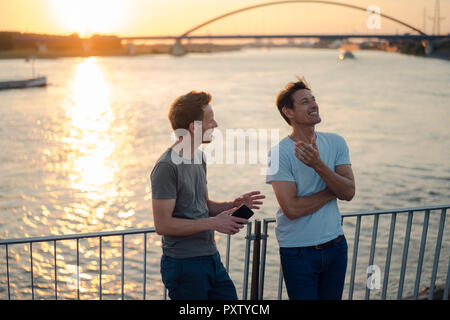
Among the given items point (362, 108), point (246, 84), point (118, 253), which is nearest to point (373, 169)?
point (118, 253)

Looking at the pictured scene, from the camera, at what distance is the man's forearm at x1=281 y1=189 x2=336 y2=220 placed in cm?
264

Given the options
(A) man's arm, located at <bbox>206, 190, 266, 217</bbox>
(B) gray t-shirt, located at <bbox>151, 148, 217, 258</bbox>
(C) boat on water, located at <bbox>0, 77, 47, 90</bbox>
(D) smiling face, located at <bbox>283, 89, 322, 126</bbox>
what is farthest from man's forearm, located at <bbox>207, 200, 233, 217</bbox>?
(C) boat on water, located at <bbox>0, 77, 47, 90</bbox>

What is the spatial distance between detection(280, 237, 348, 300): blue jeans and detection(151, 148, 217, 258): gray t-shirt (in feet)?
1.44

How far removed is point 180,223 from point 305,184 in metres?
0.75

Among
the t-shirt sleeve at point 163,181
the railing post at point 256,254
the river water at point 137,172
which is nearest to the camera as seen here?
the t-shirt sleeve at point 163,181

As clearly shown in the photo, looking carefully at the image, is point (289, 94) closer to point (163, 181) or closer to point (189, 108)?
point (189, 108)

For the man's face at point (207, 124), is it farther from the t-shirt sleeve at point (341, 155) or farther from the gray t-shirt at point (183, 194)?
the t-shirt sleeve at point (341, 155)

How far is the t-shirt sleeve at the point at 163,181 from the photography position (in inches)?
91.7

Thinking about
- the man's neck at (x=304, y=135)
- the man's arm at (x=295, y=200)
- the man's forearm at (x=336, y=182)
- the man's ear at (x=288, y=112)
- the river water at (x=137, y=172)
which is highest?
the man's ear at (x=288, y=112)

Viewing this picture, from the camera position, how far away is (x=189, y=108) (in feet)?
7.88

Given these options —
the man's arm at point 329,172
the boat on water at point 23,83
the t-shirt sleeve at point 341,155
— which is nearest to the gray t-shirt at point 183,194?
the man's arm at point 329,172

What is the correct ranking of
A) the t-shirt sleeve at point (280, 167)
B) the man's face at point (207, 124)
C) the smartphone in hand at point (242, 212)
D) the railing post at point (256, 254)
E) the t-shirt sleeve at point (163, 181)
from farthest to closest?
the railing post at point (256, 254) < the t-shirt sleeve at point (280, 167) < the smartphone in hand at point (242, 212) < the man's face at point (207, 124) < the t-shirt sleeve at point (163, 181)

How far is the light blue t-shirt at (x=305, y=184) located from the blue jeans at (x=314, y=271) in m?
0.06

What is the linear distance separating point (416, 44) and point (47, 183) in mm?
53681
